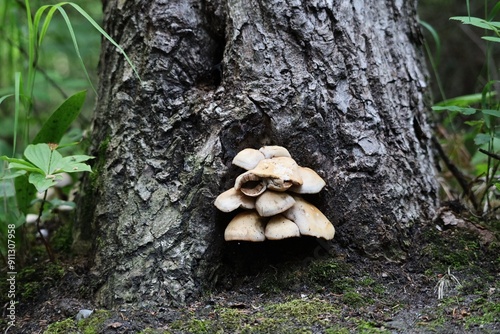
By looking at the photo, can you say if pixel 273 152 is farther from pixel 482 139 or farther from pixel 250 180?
pixel 482 139

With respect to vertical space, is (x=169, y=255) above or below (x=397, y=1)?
below

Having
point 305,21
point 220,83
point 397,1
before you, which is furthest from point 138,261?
point 397,1

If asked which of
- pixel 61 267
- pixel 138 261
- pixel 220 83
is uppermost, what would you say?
pixel 220 83

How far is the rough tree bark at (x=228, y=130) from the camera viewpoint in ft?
8.14

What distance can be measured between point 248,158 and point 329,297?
28.7 inches

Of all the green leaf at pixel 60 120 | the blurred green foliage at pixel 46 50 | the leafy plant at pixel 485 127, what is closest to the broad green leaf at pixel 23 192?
the green leaf at pixel 60 120

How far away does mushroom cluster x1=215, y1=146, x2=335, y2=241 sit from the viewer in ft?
7.38

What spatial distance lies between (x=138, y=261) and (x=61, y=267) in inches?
22.7

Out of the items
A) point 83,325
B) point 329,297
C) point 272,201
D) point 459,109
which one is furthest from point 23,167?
point 459,109

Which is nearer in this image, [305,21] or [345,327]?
[345,327]

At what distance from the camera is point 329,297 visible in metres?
2.31

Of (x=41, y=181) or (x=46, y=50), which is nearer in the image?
(x=41, y=181)

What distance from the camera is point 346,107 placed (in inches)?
102

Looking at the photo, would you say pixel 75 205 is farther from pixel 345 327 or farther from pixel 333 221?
pixel 345 327
